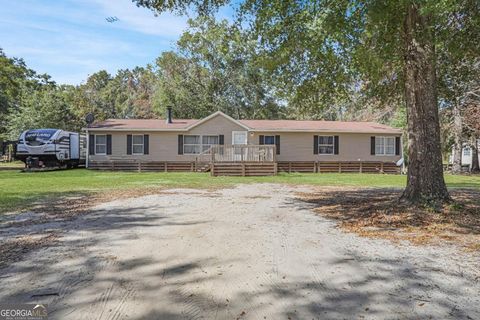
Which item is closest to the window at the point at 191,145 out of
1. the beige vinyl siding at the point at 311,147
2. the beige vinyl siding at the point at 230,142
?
the beige vinyl siding at the point at 230,142

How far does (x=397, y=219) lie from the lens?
262 inches

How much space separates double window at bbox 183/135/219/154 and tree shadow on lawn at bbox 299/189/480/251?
14574mm

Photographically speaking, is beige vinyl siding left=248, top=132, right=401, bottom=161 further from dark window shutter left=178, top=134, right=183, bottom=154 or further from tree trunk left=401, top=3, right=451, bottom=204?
tree trunk left=401, top=3, right=451, bottom=204

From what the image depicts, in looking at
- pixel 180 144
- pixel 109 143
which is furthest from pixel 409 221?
pixel 109 143

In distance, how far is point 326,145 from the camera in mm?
23547

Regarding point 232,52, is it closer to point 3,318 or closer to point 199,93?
point 199,93

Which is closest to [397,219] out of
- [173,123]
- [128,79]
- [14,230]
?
[14,230]

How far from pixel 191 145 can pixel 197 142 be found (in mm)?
421

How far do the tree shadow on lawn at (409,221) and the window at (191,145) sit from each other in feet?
48.5

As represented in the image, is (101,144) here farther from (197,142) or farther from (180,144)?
(197,142)

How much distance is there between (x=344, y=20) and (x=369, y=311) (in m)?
5.04

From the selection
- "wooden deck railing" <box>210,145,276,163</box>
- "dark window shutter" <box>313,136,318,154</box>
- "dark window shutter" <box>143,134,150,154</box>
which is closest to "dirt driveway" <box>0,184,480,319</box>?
"wooden deck railing" <box>210,145,276,163</box>

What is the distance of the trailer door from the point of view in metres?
23.2

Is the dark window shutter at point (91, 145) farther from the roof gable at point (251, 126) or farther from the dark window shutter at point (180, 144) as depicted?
the dark window shutter at point (180, 144)
